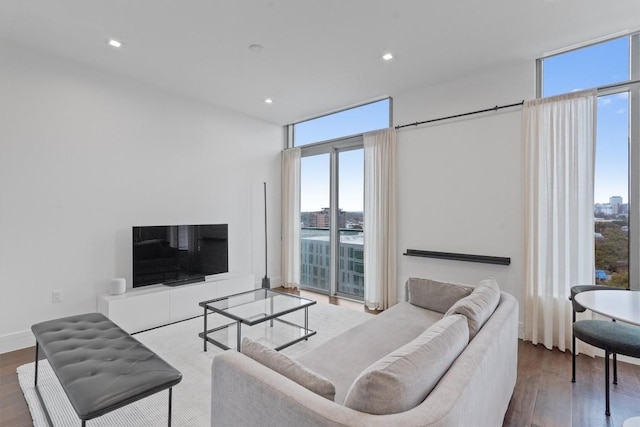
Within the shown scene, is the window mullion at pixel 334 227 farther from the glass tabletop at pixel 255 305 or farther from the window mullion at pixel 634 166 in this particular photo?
the window mullion at pixel 634 166

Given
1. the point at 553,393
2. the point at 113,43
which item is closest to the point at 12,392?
the point at 113,43

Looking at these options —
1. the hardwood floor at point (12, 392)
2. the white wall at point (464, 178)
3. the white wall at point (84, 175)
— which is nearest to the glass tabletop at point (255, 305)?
the hardwood floor at point (12, 392)

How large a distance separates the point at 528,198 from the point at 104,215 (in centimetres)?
464

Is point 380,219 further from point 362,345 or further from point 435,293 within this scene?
point 362,345

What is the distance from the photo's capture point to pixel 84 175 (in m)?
3.51

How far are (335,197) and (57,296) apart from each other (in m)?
3.68

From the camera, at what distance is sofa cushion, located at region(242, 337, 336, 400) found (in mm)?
1232

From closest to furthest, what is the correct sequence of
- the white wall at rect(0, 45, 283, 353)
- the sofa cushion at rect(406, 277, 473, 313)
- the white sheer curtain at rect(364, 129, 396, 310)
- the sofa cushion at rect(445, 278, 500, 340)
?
the sofa cushion at rect(445, 278, 500, 340)
the sofa cushion at rect(406, 277, 473, 313)
the white wall at rect(0, 45, 283, 353)
the white sheer curtain at rect(364, 129, 396, 310)

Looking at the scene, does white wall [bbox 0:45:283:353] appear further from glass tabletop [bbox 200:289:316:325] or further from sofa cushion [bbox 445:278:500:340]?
sofa cushion [bbox 445:278:500:340]

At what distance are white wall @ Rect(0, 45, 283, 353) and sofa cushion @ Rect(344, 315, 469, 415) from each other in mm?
3568

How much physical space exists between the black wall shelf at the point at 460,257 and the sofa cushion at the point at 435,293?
851 millimetres

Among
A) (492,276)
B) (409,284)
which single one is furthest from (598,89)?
(409,284)

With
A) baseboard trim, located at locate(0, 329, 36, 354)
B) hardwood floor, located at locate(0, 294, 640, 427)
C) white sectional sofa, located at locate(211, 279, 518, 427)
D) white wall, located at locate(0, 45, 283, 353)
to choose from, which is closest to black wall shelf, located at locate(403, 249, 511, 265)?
hardwood floor, located at locate(0, 294, 640, 427)

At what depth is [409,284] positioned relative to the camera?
3.16 meters
